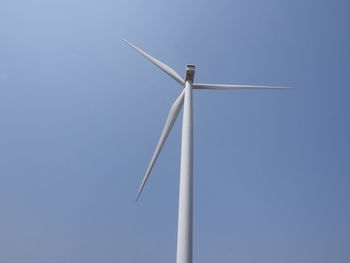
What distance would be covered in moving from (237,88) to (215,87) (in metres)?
1.74

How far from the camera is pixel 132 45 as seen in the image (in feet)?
67.8

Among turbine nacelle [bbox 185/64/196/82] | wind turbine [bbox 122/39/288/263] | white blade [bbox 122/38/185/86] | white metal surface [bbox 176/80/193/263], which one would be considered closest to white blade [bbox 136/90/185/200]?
wind turbine [bbox 122/39/288/263]

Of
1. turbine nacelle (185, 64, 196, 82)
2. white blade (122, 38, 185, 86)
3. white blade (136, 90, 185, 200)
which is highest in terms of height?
white blade (122, 38, 185, 86)

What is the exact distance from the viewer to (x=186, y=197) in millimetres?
12586

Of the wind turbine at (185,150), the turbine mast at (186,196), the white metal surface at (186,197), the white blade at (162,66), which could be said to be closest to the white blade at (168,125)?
the wind turbine at (185,150)

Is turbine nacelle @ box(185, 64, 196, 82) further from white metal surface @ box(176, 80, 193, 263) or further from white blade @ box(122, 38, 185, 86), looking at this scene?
white metal surface @ box(176, 80, 193, 263)

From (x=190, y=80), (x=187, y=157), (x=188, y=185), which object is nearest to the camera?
(x=188, y=185)

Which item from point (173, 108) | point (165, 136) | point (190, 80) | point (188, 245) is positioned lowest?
point (188, 245)

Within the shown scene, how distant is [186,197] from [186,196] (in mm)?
52

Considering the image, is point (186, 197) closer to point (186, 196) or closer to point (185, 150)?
point (186, 196)

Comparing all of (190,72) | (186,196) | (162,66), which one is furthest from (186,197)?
(162,66)

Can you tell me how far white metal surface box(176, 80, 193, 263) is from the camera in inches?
454

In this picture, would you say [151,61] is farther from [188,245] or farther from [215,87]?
[188,245]

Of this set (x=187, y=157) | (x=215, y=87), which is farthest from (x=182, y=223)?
(x=215, y=87)
